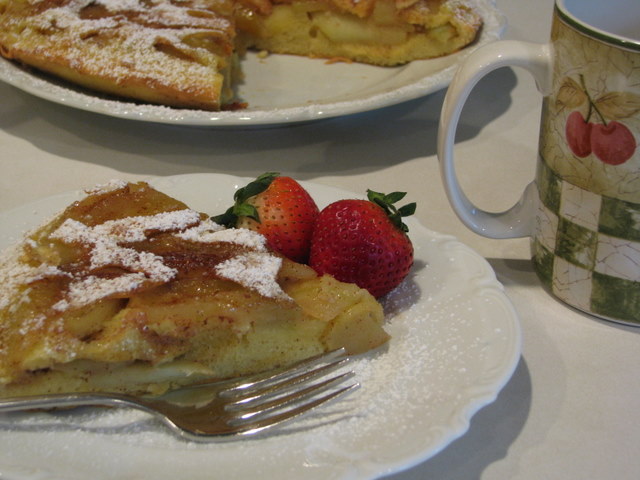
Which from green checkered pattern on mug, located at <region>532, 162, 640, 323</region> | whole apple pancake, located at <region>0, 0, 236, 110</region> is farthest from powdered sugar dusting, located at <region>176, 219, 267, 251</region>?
whole apple pancake, located at <region>0, 0, 236, 110</region>

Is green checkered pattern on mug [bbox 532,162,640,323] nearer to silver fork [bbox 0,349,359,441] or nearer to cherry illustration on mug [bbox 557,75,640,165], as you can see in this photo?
cherry illustration on mug [bbox 557,75,640,165]

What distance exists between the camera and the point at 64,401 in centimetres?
77

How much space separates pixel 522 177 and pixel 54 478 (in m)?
0.99

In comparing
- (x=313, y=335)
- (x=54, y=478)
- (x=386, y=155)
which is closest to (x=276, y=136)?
(x=386, y=155)

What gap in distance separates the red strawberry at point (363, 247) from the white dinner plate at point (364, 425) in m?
0.05

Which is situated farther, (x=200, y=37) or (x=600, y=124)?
(x=200, y=37)

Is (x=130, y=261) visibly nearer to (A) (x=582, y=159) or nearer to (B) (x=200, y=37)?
(A) (x=582, y=159)

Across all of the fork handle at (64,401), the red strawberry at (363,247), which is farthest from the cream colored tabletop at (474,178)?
the fork handle at (64,401)

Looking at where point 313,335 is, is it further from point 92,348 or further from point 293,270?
point 92,348

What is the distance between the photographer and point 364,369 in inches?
33.9

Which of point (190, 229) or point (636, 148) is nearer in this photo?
point (636, 148)

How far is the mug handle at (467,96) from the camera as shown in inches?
37.4

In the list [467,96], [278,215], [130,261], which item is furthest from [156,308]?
[467,96]

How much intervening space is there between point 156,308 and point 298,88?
979 mm
